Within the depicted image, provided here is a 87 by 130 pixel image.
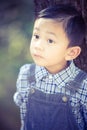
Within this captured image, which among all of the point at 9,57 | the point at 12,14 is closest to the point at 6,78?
the point at 9,57

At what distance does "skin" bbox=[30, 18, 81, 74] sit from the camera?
2.23 ft

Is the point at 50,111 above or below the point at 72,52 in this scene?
below

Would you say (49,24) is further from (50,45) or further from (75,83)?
(75,83)

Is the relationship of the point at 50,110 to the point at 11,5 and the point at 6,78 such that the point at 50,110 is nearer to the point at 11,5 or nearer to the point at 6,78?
the point at 6,78

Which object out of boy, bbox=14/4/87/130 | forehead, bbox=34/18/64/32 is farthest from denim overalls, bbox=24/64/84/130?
forehead, bbox=34/18/64/32

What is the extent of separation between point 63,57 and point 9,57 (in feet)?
0.49

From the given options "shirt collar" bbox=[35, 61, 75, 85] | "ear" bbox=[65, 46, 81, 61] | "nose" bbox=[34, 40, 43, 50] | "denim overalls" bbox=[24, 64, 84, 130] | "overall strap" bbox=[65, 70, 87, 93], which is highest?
"nose" bbox=[34, 40, 43, 50]

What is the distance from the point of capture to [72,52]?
2.33ft

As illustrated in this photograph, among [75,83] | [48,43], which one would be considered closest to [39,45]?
[48,43]

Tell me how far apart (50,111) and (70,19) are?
216 mm

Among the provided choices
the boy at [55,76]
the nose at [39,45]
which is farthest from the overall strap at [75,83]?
the nose at [39,45]

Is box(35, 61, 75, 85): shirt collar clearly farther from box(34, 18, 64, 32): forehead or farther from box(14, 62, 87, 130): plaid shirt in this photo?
box(34, 18, 64, 32): forehead

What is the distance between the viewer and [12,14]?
768mm

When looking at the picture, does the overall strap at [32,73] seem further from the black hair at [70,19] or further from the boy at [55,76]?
the black hair at [70,19]
